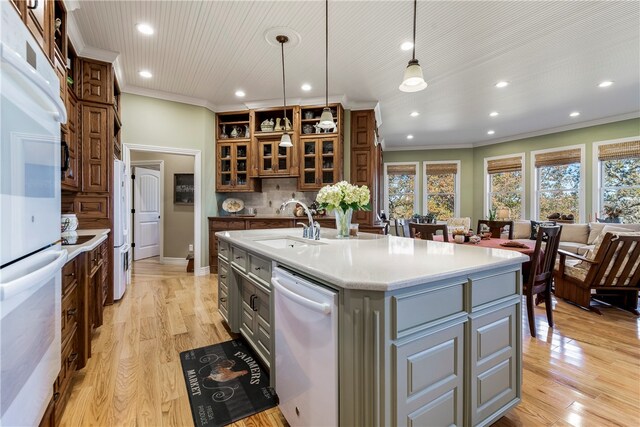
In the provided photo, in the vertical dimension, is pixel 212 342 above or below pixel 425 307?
below

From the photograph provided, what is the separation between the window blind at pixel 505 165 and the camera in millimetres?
6816

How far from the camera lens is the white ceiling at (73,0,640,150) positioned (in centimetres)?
266

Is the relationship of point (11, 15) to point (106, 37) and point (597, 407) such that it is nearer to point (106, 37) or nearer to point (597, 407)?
point (106, 37)

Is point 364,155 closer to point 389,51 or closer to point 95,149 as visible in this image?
point 389,51

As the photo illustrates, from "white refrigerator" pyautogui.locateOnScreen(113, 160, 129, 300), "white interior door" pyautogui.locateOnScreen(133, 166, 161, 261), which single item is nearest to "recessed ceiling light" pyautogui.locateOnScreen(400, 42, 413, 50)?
"white refrigerator" pyautogui.locateOnScreen(113, 160, 129, 300)

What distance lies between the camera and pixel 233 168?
5043 millimetres

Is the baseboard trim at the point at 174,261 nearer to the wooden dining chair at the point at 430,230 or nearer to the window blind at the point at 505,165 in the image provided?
the wooden dining chair at the point at 430,230

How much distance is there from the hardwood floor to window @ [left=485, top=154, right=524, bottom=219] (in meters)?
4.10

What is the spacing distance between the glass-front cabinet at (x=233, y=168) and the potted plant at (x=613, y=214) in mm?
6466

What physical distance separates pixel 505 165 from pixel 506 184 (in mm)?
462

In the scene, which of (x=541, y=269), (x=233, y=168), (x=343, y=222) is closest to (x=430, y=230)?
(x=541, y=269)

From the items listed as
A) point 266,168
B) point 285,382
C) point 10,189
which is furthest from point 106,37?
point 285,382

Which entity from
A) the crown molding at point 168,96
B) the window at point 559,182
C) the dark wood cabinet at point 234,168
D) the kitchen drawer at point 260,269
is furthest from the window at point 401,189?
the kitchen drawer at point 260,269

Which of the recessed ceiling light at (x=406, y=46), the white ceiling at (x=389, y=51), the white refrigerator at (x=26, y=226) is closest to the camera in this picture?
the white refrigerator at (x=26, y=226)
